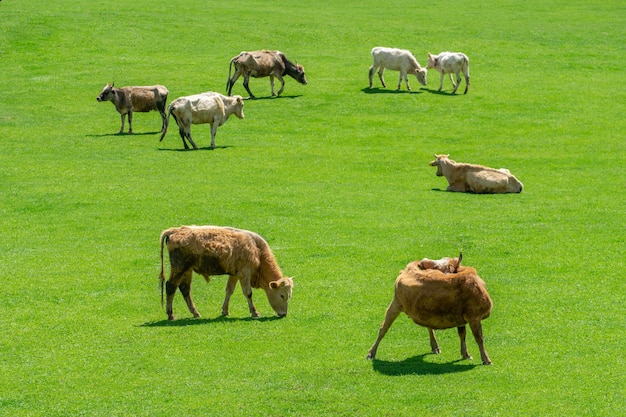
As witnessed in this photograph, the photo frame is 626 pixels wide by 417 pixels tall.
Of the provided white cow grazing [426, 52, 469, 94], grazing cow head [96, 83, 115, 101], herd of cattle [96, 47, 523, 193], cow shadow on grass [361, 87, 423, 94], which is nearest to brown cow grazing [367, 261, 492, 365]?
herd of cattle [96, 47, 523, 193]

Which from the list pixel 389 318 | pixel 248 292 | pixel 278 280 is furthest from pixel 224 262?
pixel 389 318

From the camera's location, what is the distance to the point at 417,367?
52.0 feet

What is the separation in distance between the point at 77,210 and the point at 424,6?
40442mm

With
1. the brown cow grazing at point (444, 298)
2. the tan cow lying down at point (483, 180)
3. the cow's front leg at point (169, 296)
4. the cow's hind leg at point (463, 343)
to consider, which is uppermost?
the brown cow grazing at point (444, 298)

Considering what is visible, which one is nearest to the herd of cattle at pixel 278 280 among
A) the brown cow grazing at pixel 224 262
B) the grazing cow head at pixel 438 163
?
the brown cow grazing at pixel 224 262

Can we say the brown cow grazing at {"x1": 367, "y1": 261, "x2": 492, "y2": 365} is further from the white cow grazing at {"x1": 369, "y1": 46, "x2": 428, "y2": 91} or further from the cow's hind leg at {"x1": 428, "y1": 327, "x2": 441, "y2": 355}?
the white cow grazing at {"x1": 369, "y1": 46, "x2": 428, "y2": 91}

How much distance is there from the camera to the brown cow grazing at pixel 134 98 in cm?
3734

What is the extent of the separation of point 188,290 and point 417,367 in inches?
187

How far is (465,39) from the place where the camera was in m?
53.2

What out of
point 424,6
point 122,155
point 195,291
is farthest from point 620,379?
point 424,6

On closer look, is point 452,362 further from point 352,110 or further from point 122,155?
point 352,110

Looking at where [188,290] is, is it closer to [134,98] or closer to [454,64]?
[134,98]

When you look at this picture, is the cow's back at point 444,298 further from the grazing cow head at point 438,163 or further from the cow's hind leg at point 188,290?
the grazing cow head at point 438,163

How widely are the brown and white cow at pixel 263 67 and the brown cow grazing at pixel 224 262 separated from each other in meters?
23.7
